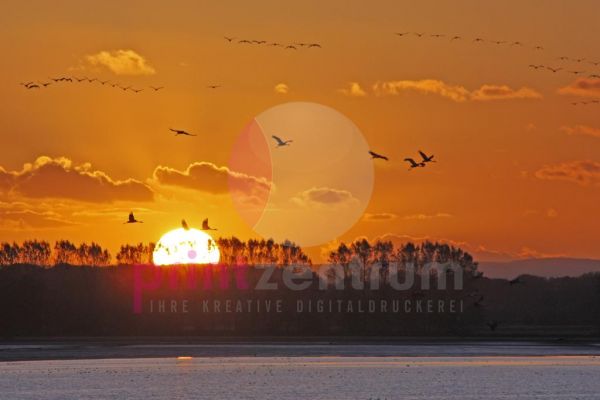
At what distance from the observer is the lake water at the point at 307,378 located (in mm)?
74438

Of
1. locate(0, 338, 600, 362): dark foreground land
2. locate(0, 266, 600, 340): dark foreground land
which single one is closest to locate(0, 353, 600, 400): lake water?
locate(0, 338, 600, 362): dark foreground land

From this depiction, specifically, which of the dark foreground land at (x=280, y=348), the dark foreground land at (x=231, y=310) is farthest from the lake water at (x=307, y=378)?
the dark foreground land at (x=231, y=310)

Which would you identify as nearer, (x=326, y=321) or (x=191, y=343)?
(x=191, y=343)

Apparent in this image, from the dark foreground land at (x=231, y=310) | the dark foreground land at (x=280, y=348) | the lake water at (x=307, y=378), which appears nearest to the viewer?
the lake water at (x=307, y=378)

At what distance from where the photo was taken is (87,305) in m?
172

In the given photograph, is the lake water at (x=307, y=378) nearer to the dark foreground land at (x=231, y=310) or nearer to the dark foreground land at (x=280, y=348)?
the dark foreground land at (x=280, y=348)

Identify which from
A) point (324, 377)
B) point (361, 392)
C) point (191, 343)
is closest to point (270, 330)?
point (191, 343)

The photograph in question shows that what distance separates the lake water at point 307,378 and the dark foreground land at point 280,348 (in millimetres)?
4958

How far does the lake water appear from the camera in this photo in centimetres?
7444

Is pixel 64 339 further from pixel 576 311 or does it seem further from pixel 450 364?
pixel 576 311

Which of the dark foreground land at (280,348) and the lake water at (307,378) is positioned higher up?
the dark foreground land at (280,348)

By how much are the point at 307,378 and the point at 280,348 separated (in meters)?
38.7

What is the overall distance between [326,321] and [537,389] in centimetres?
9416

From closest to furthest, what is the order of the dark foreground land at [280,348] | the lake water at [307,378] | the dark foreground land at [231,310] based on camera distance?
the lake water at [307,378] → the dark foreground land at [280,348] → the dark foreground land at [231,310]
